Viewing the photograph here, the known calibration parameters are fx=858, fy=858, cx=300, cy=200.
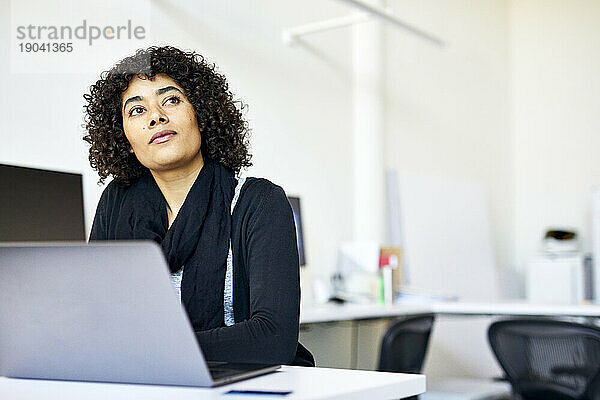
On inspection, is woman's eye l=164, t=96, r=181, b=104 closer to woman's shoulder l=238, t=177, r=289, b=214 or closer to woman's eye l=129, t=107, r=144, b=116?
woman's eye l=129, t=107, r=144, b=116


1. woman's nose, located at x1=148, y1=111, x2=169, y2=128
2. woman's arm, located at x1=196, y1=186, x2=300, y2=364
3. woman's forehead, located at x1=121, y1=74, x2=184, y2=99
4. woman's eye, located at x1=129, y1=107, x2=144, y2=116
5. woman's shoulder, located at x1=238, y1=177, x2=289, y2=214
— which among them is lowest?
woman's arm, located at x1=196, y1=186, x2=300, y2=364

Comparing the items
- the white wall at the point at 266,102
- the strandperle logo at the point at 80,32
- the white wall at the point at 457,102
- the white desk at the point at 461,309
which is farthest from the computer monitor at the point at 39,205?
the white wall at the point at 457,102

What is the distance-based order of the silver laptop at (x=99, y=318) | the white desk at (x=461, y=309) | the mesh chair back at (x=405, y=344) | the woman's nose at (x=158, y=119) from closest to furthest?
the silver laptop at (x=99, y=318)
the woman's nose at (x=158, y=119)
the mesh chair back at (x=405, y=344)
the white desk at (x=461, y=309)

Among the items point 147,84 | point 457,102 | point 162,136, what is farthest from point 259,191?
point 457,102

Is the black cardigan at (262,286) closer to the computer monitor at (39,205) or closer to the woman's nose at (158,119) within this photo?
the woman's nose at (158,119)

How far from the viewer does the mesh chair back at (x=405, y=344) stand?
128 inches

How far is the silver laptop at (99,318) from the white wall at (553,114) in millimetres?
5192

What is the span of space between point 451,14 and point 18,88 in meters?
3.75

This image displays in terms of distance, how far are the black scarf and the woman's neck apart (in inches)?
0.6

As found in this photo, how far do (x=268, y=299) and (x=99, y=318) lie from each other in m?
0.38

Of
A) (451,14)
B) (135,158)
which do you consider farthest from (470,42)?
(135,158)

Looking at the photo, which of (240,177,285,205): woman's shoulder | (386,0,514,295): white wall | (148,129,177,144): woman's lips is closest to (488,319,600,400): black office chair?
(386,0,514,295): white wall

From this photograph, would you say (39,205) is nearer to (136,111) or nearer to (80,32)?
(80,32)

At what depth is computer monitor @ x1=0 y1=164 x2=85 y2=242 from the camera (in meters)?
2.24
